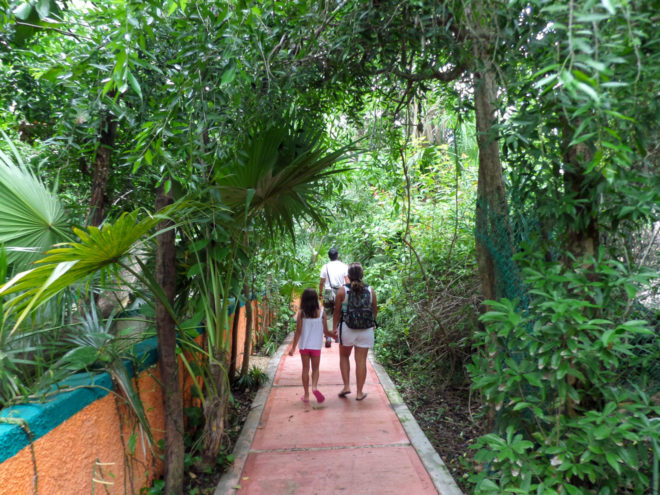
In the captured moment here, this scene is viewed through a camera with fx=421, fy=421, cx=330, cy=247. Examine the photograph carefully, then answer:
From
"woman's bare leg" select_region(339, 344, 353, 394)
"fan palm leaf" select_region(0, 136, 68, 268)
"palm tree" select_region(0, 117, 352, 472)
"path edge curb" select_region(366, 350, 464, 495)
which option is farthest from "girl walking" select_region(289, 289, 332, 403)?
"fan palm leaf" select_region(0, 136, 68, 268)

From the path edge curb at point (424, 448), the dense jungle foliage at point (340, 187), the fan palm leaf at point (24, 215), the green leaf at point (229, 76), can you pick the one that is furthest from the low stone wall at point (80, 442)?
the path edge curb at point (424, 448)

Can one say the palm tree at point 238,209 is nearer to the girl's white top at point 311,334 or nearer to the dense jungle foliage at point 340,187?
the dense jungle foliage at point 340,187

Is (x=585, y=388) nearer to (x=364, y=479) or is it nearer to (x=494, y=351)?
(x=494, y=351)

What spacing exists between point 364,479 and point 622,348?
2.38 m

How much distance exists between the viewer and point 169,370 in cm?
291

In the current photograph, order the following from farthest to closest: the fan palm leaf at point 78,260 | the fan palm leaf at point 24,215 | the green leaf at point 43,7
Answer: the fan palm leaf at point 24,215 → the green leaf at point 43,7 → the fan palm leaf at point 78,260

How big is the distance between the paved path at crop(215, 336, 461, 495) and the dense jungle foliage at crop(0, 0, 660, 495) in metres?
0.28

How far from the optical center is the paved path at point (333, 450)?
3229 millimetres

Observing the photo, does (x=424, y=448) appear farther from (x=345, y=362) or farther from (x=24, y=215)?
(x=24, y=215)

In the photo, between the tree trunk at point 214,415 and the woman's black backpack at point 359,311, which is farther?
the woman's black backpack at point 359,311

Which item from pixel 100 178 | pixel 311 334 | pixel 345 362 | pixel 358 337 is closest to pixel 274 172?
pixel 100 178

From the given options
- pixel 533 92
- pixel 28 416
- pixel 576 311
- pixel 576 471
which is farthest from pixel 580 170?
pixel 28 416

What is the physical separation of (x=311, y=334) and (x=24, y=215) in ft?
10.9

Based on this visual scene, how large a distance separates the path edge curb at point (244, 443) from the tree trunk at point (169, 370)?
0.40 meters
